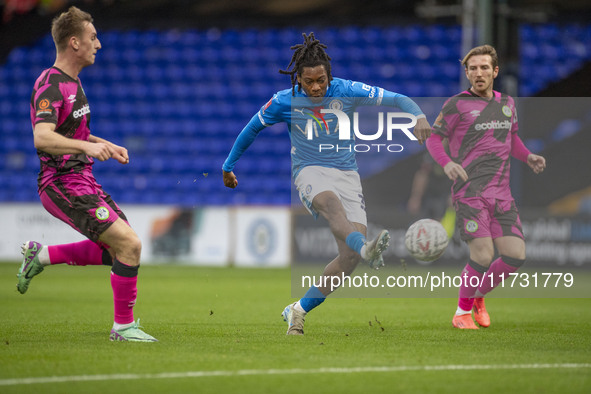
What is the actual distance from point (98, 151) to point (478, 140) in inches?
124

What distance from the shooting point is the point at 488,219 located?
7.02m

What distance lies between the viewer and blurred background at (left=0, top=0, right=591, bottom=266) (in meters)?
19.9

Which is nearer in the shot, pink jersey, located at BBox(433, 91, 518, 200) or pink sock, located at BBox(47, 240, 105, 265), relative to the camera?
pink sock, located at BBox(47, 240, 105, 265)

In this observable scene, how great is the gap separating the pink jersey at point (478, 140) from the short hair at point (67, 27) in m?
2.84

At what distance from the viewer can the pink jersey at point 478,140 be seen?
23.1 feet

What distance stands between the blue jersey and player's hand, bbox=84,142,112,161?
53.2 inches

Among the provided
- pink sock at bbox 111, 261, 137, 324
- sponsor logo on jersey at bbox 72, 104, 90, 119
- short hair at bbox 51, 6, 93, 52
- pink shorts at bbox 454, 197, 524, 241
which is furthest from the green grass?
short hair at bbox 51, 6, 93, 52

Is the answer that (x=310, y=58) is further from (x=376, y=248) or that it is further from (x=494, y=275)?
(x=494, y=275)

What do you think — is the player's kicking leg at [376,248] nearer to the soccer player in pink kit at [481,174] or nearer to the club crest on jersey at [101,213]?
the soccer player in pink kit at [481,174]

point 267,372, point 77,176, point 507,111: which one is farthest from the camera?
point 507,111

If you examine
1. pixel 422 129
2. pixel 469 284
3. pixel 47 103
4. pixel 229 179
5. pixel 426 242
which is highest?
pixel 47 103

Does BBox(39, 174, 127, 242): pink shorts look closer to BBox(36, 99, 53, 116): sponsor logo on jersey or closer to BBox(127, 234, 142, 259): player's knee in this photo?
BBox(127, 234, 142, 259): player's knee

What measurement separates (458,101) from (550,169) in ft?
6.40

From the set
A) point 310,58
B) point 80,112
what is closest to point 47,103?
point 80,112
